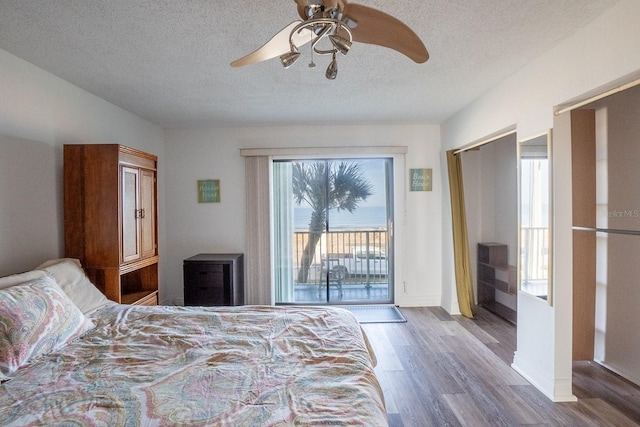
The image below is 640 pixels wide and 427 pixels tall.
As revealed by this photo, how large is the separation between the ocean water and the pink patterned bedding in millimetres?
2454

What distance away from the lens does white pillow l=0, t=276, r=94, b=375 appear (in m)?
1.44

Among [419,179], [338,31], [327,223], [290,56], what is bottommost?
[327,223]

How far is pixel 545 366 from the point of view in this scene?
235 cm

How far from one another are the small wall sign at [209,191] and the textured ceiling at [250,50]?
3.31 feet

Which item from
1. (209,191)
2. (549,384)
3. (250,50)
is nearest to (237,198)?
(209,191)

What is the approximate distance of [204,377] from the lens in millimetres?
1304

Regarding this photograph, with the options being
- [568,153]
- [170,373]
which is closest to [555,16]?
[568,153]

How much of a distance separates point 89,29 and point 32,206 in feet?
4.51

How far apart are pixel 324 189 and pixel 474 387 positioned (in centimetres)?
280

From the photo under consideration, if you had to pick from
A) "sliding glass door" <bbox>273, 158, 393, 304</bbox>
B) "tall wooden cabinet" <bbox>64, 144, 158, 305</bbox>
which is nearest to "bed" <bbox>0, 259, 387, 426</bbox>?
"tall wooden cabinet" <bbox>64, 144, 158, 305</bbox>

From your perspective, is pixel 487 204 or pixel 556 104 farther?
pixel 487 204

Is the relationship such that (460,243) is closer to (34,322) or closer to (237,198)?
(237,198)

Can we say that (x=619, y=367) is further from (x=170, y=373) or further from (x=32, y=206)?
(x=32, y=206)

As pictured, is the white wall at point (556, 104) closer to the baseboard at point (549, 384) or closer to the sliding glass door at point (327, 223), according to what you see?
the baseboard at point (549, 384)
